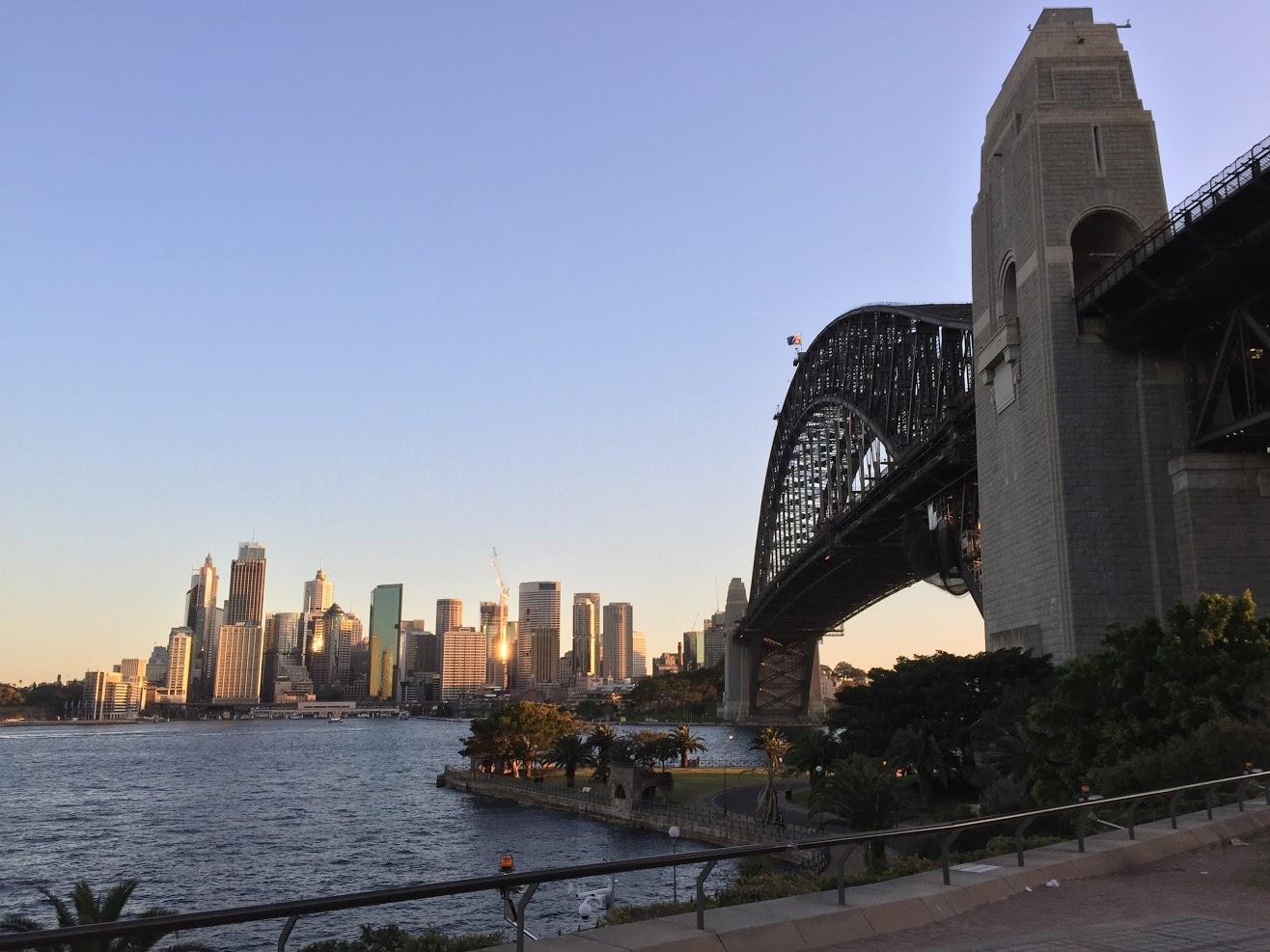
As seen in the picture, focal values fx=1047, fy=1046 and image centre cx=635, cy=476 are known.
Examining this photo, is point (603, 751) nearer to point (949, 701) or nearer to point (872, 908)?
point (949, 701)

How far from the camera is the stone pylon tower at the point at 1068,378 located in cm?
4162

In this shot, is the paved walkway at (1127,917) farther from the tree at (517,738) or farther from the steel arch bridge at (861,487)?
the tree at (517,738)

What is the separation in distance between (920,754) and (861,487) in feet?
188

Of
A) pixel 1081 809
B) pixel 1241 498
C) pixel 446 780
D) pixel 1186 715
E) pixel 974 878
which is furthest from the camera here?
pixel 446 780

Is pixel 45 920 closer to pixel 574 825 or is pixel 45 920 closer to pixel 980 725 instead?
pixel 574 825

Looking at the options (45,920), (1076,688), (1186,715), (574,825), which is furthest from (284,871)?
(1186,715)

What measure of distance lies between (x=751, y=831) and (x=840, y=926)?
50.6 meters

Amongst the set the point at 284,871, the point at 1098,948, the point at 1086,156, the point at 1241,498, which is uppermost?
the point at 1086,156

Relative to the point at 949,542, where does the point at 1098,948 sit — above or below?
below

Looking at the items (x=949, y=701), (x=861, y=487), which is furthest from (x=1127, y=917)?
(x=861, y=487)

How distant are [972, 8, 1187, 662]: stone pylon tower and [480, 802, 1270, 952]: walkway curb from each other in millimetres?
27265

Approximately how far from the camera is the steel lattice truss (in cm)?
8412

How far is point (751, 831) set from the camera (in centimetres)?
5881

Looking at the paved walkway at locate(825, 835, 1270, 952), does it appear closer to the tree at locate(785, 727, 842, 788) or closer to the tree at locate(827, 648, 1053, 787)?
the tree at locate(827, 648, 1053, 787)
